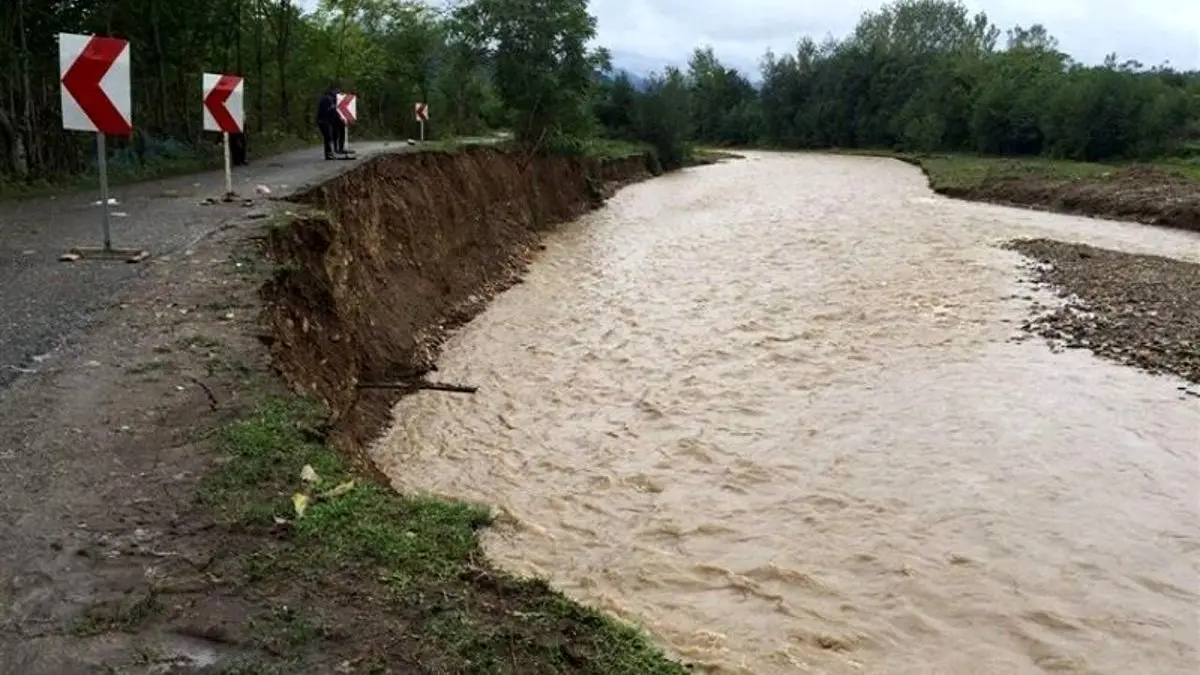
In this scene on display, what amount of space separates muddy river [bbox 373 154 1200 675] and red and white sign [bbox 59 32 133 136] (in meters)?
4.05

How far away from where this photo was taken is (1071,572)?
22.4ft

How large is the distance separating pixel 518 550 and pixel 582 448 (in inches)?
110

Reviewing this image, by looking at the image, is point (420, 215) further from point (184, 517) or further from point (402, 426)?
point (184, 517)

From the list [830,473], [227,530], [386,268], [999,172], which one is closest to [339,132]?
[386,268]

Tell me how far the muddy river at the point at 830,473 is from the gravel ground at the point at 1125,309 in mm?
633

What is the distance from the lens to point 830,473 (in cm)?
866

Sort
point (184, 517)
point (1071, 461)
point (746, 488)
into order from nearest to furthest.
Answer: point (184, 517) → point (746, 488) → point (1071, 461)

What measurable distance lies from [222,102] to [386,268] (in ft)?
10.3

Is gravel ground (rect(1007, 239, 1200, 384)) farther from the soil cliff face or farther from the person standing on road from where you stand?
the person standing on road

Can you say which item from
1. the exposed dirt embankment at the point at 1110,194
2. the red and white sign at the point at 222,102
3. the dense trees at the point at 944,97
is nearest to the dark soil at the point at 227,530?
the red and white sign at the point at 222,102

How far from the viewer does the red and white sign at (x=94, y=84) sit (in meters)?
8.63

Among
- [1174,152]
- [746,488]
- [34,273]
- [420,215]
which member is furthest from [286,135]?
[1174,152]

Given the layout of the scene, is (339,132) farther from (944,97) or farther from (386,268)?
(944,97)

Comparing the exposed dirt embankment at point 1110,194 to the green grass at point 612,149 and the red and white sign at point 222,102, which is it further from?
the red and white sign at point 222,102
